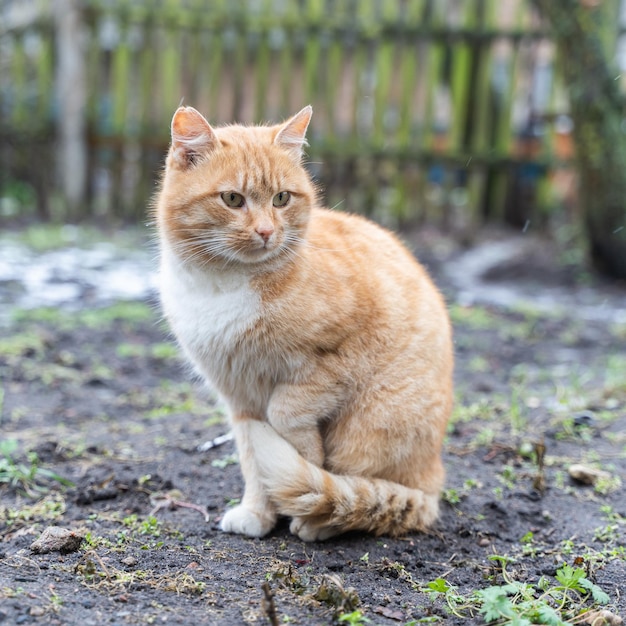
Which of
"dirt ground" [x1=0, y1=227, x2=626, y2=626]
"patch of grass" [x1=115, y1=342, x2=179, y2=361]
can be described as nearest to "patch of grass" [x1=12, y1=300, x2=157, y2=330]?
"dirt ground" [x1=0, y1=227, x2=626, y2=626]

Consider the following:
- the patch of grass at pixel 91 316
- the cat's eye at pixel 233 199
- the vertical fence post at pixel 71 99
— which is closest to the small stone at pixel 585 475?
the cat's eye at pixel 233 199

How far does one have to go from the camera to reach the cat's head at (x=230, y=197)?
253 cm

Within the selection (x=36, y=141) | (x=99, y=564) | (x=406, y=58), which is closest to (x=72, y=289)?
(x=36, y=141)

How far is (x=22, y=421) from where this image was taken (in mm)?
3699

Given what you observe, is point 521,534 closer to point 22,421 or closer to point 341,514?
point 341,514

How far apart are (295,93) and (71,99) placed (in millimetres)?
2469

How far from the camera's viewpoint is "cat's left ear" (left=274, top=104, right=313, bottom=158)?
2699 millimetres

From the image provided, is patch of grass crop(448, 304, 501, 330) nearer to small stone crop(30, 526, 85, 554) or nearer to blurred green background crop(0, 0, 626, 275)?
blurred green background crop(0, 0, 626, 275)

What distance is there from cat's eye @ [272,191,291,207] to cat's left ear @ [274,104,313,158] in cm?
19

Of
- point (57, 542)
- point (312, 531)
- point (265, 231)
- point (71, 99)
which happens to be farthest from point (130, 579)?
point (71, 99)

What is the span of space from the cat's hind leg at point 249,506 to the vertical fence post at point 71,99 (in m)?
6.72

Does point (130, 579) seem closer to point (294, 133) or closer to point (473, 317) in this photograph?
point (294, 133)

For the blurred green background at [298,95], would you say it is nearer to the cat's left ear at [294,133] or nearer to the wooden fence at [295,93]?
the wooden fence at [295,93]

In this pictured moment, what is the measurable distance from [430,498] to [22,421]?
1990 millimetres
